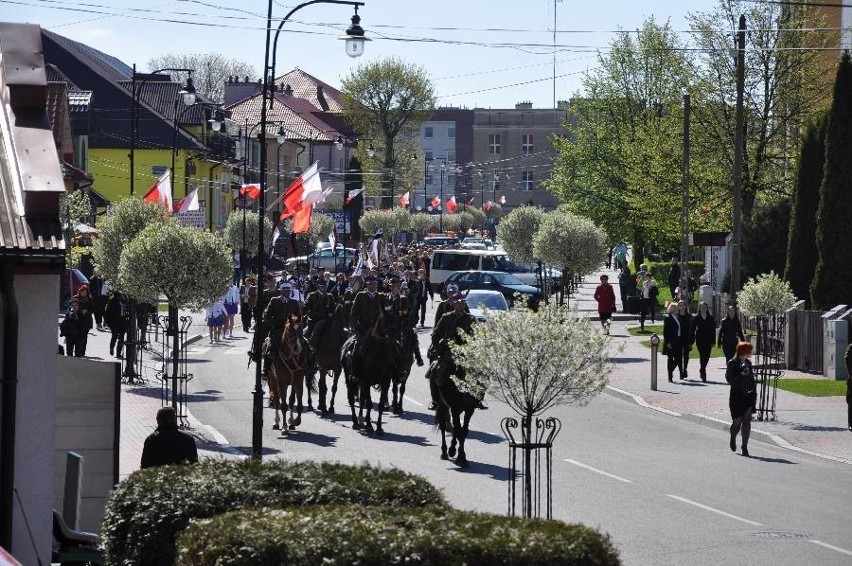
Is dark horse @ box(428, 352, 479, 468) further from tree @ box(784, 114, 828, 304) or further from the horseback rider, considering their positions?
tree @ box(784, 114, 828, 304)

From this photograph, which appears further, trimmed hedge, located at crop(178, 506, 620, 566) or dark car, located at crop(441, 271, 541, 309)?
dark car, located at crop(441, 271, 541, 309)

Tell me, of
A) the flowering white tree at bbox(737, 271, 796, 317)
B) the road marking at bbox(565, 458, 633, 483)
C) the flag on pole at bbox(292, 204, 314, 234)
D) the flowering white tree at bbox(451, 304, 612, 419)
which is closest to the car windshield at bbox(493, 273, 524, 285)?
the flag on pole at bbox(292, 204, 314, 234)

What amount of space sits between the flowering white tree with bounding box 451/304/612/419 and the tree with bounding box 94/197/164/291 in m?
17.5

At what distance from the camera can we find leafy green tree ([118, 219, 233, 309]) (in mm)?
26219

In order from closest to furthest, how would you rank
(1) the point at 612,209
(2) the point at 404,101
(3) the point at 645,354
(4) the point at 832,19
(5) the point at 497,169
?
(3) the point at 645,354
(4) the point at 832,19
(1) the point at 612,209
(2) the point at 404,101
(5) the point at 497,169

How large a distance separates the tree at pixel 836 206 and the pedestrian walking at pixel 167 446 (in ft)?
78.4

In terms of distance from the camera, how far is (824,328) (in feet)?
108

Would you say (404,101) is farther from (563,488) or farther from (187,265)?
(563,488)

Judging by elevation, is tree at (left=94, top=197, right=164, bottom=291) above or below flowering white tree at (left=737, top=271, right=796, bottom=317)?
above

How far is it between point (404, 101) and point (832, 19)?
188ft

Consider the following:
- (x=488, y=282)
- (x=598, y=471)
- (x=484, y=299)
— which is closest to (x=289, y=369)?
(x=598, y=471)

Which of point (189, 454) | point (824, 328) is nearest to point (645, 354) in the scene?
point (824, 328)

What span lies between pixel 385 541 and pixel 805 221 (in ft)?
104

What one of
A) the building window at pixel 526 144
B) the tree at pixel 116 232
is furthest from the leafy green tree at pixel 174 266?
the building window at pixel 526 144
